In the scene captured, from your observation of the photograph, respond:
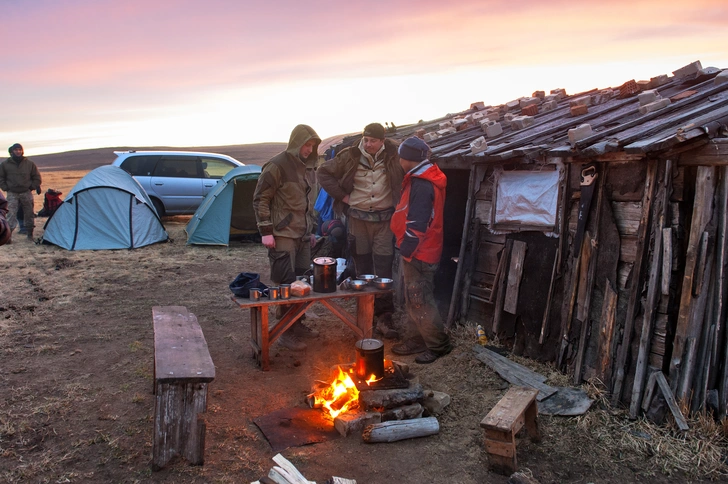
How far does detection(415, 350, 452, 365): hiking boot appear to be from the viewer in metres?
5.35

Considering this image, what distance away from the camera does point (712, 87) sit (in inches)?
201

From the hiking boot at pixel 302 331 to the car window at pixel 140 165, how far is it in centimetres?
886

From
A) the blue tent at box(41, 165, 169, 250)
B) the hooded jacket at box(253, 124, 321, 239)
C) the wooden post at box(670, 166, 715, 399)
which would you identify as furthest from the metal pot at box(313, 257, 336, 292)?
the blue tent at box(41, 165, 169, 250)

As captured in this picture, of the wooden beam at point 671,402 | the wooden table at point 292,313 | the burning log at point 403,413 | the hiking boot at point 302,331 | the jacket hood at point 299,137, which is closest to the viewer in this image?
the wooden beam at point 671,402

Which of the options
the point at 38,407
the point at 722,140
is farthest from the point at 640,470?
the point at 38,407

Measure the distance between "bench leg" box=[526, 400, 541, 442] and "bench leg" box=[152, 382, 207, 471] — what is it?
2.31 metres

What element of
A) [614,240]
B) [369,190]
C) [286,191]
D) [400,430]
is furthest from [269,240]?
[614,240]

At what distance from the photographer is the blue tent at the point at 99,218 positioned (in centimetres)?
1136

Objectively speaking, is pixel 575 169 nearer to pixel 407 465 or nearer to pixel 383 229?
pixel 383 229

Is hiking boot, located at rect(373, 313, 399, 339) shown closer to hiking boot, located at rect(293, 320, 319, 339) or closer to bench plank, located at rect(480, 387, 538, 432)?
hiking boot, located at rect(293, 320, 319, 339)

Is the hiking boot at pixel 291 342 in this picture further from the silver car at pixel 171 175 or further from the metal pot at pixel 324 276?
the silver car at pixel 171 175

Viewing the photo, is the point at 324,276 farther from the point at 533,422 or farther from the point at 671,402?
the point at 671,402

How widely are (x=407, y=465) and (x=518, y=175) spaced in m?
3.05

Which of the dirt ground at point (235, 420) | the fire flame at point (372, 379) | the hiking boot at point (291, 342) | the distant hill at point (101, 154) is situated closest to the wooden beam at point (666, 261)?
the dirt ground at point (235, 420)
